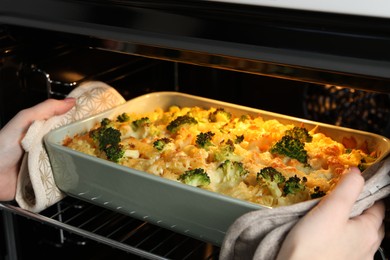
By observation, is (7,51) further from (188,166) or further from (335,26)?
(335,26)

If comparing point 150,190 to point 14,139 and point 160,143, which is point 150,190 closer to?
point 160,143

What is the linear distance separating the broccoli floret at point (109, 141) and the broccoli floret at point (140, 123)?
0.06 m

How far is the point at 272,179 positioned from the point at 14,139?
1.65ft

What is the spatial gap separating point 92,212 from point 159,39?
0.60m

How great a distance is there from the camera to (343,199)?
2.68 ft

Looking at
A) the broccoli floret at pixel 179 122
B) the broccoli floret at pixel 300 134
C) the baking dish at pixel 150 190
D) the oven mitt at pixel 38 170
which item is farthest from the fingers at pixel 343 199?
the oven mitt at pixel 38 170

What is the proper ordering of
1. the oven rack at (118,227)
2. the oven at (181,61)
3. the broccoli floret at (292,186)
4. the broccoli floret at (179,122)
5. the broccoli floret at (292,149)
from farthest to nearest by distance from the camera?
the oven rack at (118,227)
the broccoli floret at (179,122)
the broccoli floret at (292,149)
the broccoli floret at (292,186)
the oven at (181,61)

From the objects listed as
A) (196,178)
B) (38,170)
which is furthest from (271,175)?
(38,170)

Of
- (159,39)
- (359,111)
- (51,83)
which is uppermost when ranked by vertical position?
(159,39)

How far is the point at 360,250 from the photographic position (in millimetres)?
859

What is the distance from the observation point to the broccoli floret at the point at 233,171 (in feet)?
3.37

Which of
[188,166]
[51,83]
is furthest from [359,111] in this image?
[51,83]

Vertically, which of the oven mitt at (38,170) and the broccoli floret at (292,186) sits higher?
the broccoli floret at (292,186)

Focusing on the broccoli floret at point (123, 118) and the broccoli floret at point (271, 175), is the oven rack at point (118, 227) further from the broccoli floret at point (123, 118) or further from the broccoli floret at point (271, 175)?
the broccoli floret at point (271, 175)
